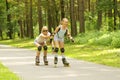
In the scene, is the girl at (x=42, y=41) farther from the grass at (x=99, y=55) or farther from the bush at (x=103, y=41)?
the bush at (x=103, y=41)

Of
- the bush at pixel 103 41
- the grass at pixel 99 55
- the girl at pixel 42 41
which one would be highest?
the girl at pixel 42 41

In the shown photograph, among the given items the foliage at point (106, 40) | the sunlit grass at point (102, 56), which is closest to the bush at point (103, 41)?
the foliage at point (106, 40)

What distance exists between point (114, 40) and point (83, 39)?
25.1ft

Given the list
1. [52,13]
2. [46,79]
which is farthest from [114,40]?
[52,13]

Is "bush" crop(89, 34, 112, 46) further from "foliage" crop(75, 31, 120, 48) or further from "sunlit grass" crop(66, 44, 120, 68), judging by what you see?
"sunlit grass" crop(66, 44, 120, 68)

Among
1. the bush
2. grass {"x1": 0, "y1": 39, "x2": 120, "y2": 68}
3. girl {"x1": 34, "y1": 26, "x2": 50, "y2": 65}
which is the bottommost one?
the bush

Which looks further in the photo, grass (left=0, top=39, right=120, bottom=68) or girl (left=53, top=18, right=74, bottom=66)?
grass (left=0, top=39, right=120, bottom=68)

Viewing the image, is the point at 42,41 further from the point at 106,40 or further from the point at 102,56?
the point at 106,40

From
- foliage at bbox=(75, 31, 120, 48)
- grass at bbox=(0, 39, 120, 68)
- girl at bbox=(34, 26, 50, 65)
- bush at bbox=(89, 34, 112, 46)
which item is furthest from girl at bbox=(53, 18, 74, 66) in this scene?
bush at bbox=(89, 34, 112, 46)

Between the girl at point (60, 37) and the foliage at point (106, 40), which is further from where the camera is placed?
the foliage at point (106, 40)

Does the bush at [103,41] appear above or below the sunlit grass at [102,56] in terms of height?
below

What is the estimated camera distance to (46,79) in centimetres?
1169

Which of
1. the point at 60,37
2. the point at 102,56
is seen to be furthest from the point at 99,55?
the point at 60,37

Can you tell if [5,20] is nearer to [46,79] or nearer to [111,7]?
[111,7]
